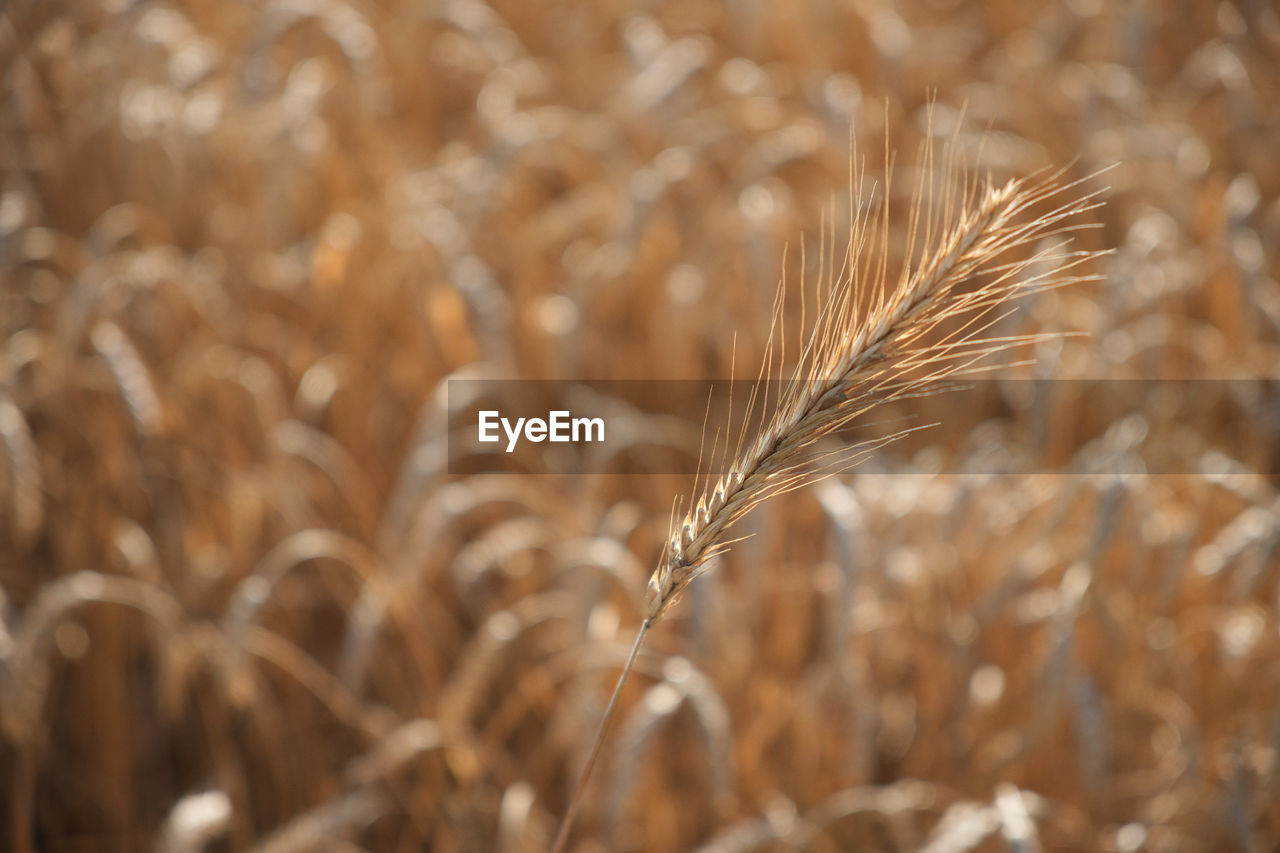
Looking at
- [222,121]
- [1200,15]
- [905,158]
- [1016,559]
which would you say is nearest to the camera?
[1016,559]

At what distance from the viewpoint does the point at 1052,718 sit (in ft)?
2.95

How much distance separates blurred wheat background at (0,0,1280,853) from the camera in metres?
0.91

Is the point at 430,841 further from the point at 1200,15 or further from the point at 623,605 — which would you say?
the point at 1200,15

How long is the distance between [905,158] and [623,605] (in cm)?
107

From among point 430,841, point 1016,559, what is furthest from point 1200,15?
point 430,841

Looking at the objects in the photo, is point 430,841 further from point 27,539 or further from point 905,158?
point 905,158

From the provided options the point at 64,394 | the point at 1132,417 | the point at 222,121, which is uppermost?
the point at 222,121

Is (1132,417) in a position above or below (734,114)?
below

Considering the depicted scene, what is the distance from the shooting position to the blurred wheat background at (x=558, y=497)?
908 millimetres

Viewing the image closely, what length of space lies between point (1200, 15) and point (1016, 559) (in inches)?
64.0

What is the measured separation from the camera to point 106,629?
104 centimetres

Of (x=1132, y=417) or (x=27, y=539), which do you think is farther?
(x=1132, y=417)

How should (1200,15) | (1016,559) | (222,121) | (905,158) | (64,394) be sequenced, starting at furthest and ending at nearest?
(1200,15) < (905,158) < (222,121) < (64,394) < (1016,559)

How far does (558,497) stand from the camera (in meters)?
1.20
